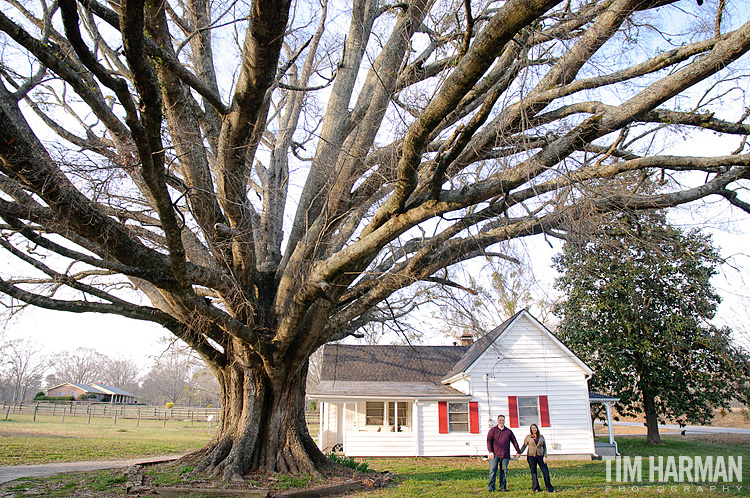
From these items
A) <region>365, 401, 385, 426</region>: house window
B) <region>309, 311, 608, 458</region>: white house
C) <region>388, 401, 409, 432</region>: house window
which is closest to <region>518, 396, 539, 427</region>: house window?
<region>309, 311, 608, 458</region>: white house

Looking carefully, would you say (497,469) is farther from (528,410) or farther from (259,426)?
(528,410)

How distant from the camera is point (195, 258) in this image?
8.36 metres

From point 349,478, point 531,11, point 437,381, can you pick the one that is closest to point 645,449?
point 437,381

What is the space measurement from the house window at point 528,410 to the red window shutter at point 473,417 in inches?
60.8

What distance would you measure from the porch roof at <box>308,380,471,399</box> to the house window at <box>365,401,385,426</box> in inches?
36.5

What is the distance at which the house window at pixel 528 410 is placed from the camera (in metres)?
16.8

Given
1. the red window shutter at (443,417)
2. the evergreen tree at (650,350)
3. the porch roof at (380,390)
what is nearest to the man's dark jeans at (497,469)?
the porch roof at (380,390)

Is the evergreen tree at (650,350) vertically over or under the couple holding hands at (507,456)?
over

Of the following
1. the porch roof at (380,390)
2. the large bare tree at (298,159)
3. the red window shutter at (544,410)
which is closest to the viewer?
the large bare tree at (298,159)

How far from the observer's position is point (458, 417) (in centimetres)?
1719

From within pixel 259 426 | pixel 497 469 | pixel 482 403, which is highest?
pixel 259 426

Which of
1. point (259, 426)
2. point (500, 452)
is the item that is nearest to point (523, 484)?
point (500, 452)

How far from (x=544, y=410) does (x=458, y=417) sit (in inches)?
123

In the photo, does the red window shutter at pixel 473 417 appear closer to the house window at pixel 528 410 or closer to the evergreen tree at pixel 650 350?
the house window at pixel 528 410
